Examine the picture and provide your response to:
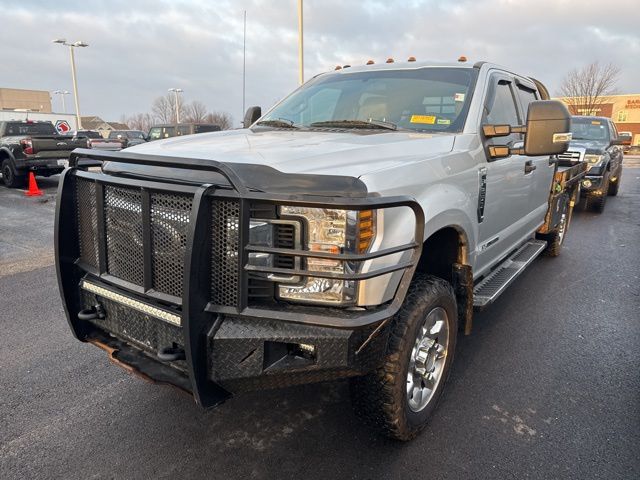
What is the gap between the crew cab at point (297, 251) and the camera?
6.48 feet

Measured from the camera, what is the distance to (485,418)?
2850 millimetres

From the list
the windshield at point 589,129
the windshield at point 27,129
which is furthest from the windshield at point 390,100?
the windshield at point 27,129

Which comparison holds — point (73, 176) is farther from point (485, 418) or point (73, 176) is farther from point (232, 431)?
point (485, 418)

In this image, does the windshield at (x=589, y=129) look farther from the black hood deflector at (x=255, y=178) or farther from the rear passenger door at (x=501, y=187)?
the black hood deflector at (x=255, y=178)

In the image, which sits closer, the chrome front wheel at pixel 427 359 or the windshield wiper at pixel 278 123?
the chrome front wheel at pixel 427 359

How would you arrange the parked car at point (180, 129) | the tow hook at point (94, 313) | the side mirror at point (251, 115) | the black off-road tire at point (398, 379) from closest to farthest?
the black off-road tire at point (398, 379) → the tow hook at point (94, 313) → the side mirror at point (251, 115) → the parked car at point (180, 129)

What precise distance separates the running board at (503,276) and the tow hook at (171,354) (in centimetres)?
199

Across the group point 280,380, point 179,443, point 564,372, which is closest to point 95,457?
point 179,443

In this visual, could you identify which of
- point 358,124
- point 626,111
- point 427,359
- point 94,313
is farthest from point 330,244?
point 626,111

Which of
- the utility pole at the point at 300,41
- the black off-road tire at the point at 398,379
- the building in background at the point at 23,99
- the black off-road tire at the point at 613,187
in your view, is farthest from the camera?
the building in background at the point at 23,99

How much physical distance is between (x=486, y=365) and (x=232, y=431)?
190cm

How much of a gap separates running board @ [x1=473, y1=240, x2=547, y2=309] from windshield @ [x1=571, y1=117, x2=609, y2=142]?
7319mm

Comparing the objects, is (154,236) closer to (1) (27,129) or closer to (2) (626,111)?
(1) (27,129)

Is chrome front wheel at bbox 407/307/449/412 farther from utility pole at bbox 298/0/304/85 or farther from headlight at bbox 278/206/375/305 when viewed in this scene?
utility pole at bbox 298/0/304/85
